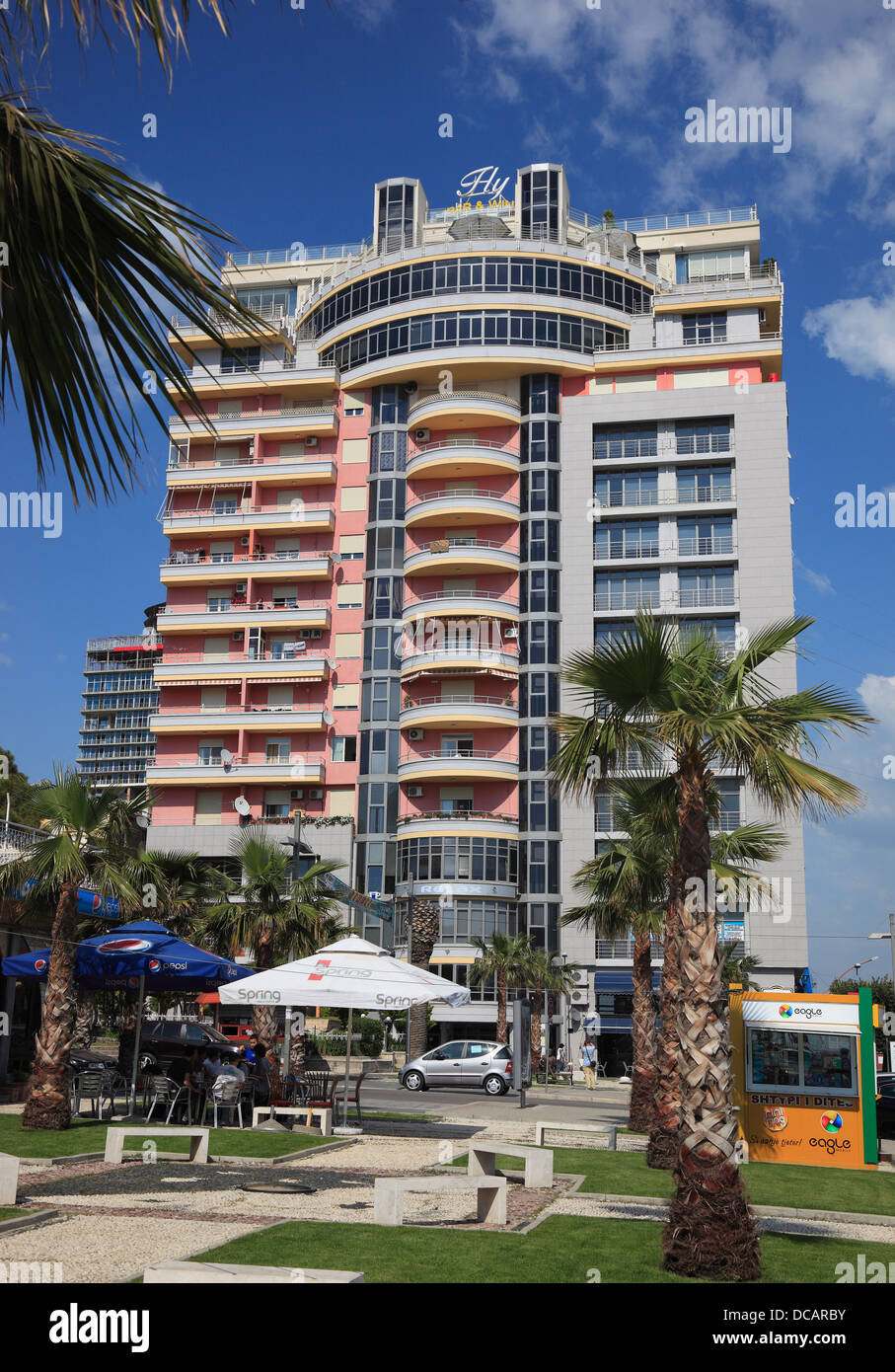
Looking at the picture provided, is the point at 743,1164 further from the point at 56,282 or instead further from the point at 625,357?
the point at 625,357

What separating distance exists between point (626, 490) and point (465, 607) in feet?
33.2

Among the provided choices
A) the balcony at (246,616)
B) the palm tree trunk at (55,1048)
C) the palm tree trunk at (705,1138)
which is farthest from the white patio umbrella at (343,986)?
the balcony at (246,616)

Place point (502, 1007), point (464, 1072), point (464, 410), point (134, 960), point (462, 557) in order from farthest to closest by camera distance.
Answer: point (464, 410)
point (462, 557)
point (502, 1007)
point (464, 1072)
point (134, 960)

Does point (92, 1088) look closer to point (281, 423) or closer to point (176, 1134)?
point (176, 1134)

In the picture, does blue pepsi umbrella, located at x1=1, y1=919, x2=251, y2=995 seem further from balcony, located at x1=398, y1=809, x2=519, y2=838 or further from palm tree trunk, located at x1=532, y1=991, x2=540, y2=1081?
balcony, located at x1=398, y1=809, x2=519, y2=838

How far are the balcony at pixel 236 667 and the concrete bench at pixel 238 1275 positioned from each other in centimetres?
5497

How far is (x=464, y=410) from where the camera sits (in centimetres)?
6212

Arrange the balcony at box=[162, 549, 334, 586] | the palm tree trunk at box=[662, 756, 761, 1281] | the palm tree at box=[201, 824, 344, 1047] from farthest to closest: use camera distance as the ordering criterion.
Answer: the balcony at box=[162, 549, 334, 586]
the palm tree at box=[201, 824, 344, 1047]
the palm tree trunk at box=[662, 756, 761, 1281]

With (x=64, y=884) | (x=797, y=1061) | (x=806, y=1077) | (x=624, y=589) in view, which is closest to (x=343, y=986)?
(x=64, y=884)

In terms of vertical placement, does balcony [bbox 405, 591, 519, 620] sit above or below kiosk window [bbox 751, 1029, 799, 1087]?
above

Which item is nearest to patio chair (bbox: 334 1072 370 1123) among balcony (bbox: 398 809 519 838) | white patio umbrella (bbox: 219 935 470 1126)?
white patio umbrella (bbox: 219 935 470 1126)

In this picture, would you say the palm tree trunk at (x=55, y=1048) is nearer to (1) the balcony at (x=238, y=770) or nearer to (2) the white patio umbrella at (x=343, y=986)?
(2) the white patio umbrella at (x=343, y=986)

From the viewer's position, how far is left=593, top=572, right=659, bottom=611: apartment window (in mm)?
59938

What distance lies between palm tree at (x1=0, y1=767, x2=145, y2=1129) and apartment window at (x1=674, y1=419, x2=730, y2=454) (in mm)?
46863
